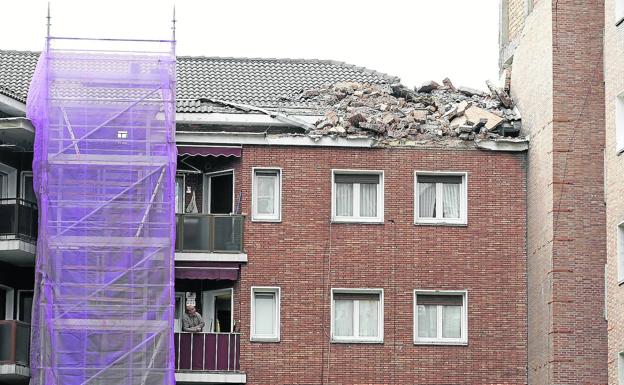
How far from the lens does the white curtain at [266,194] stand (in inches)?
1870

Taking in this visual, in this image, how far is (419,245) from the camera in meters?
47.2

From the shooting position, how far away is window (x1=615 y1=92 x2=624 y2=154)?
143 feet

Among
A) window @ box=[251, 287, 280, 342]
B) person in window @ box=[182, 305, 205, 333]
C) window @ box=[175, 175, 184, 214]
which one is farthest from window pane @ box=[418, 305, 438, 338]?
window @ box=[175, 175, 184, 214]

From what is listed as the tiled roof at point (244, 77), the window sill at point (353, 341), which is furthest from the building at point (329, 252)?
the tiled roof at point (244, 77)

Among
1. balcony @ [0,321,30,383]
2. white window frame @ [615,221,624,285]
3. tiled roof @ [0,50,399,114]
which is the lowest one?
balcony @ [0,321,30,383]

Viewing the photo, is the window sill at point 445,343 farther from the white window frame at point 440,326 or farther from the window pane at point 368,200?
the window pane at point 368,200

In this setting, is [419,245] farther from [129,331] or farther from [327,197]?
[129,331]

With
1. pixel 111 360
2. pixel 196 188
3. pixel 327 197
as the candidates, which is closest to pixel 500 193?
pixel 327 197

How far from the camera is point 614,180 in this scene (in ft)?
144

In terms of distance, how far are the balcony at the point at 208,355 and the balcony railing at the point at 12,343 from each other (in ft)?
13.0

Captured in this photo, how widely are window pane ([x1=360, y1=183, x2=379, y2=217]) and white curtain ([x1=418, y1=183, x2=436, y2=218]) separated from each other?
1213 mm

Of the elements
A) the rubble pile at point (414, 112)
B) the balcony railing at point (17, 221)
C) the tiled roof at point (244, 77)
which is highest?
the tiled roof at point (244, 77)

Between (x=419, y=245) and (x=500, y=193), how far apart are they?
2645mm

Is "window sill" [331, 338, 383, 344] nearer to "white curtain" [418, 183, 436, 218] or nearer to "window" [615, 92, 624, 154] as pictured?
"white curtain" [418, 183, 436, 218]
